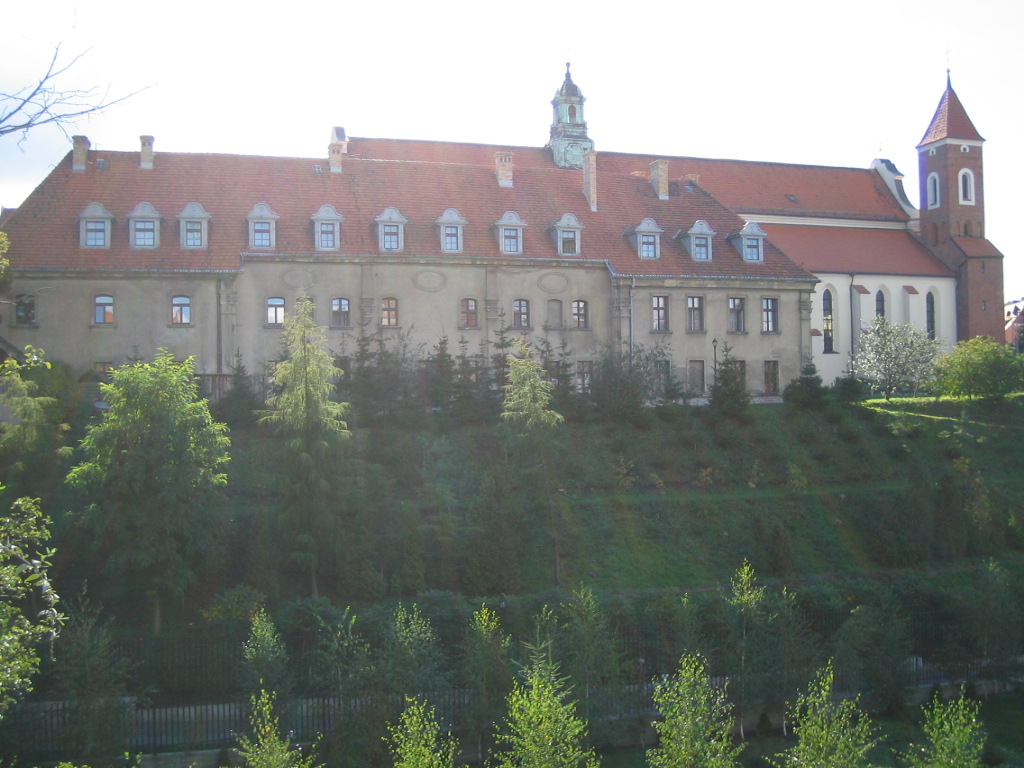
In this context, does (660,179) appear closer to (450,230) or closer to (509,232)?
(509,232)

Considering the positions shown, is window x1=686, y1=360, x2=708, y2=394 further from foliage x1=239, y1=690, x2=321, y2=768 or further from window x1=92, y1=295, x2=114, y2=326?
foliage x1=239, y1=690, x2=321, y2=768

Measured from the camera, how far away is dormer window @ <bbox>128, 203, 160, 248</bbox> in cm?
3619

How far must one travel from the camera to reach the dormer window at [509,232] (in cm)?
3928

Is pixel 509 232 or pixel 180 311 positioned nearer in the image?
pixel 180 311

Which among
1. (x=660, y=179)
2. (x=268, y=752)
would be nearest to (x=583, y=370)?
(x=660, y=179)

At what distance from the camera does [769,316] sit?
42.1 meters

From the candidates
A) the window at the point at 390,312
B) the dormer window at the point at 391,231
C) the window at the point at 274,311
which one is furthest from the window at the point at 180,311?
the dormer window at the point at 391,231

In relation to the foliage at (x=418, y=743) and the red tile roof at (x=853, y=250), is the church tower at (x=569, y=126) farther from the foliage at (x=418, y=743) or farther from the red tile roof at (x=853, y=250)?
the foliage at (x=418, y=743)

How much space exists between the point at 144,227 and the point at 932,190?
46907mm

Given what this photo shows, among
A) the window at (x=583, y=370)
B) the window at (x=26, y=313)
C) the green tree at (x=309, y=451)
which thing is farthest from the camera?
the window at (x=583, y=370)

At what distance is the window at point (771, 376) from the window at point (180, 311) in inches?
890

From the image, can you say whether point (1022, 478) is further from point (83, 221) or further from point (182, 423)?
point (83, 221)

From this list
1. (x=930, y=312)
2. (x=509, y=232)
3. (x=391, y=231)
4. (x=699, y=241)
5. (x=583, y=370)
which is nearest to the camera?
(x=391, y=231)

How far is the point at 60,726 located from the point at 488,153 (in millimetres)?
42850
